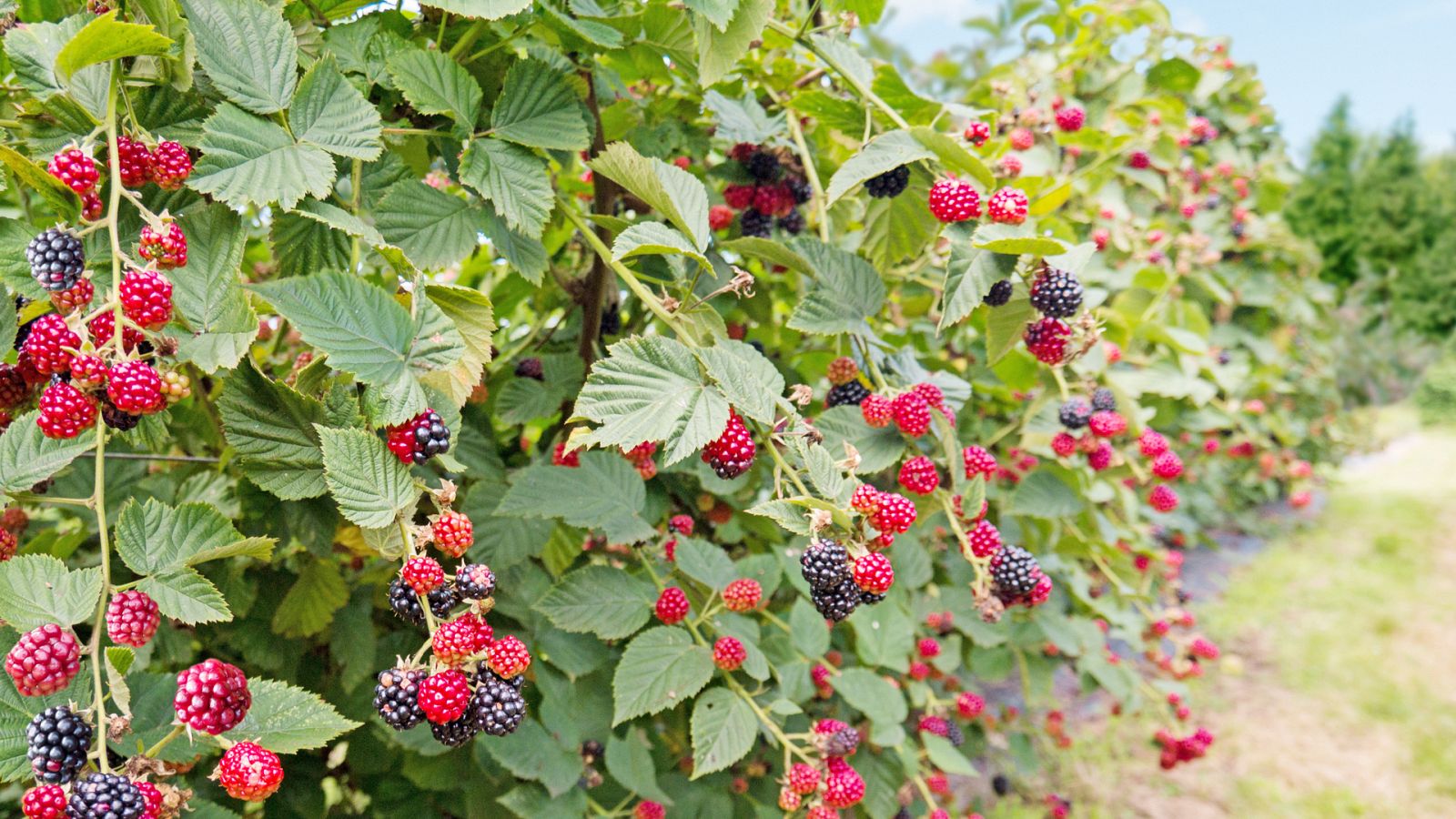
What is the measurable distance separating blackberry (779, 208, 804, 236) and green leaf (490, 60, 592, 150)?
660 millimetres

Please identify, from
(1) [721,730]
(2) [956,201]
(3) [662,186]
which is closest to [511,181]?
(3) [662,186]

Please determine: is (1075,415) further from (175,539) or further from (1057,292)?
(175,539)

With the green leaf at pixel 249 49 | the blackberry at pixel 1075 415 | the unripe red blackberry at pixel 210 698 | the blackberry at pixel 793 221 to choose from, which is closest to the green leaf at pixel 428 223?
the green leaf at pixel 249 49

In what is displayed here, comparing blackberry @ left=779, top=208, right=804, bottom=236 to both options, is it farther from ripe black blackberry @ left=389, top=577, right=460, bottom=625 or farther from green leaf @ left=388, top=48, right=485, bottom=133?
ripe black blackberry @ left=389, top=577, right=460, bottom=625

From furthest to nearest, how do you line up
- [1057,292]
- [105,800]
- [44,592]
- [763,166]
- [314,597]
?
[763,166]
[314,597]
[1057,292]
[44,592]
[105,800]

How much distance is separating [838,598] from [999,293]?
49 cm

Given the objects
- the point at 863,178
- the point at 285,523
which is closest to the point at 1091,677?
the point at 863,178

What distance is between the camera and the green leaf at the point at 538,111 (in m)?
1.07

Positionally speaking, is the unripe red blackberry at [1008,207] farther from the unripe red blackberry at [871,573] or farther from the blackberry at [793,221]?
the blackberry at [793,221]

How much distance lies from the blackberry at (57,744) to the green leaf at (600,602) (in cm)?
60

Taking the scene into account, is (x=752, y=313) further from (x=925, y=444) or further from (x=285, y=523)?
(x=285, y=523)

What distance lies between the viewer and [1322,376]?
5.88 m

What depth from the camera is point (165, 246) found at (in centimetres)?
75

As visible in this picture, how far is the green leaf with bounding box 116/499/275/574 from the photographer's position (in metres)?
0.77
